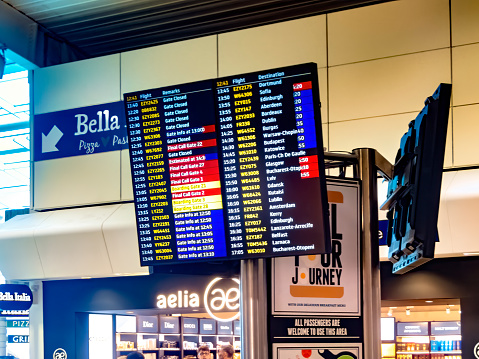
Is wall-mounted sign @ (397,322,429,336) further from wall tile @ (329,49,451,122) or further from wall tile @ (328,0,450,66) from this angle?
wall tile @ (328,0,450,66)

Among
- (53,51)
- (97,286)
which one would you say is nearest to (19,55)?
(53,51)

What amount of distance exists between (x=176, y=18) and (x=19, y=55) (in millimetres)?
2112

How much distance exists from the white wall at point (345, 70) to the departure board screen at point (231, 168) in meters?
4.11

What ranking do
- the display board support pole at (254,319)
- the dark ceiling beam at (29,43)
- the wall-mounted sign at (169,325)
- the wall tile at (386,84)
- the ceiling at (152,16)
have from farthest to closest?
the wall-mounted sign at (169,325) < the dark ceiling beam at (29,43) < the ceiling at (152,16) < the wall tile at (386,84) < the display board support pole at (254,319)

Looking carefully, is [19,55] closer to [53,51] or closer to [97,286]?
[53,51]

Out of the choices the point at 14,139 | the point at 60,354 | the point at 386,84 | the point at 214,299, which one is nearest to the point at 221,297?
the point at 214,299

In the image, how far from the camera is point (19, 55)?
921 centimetres

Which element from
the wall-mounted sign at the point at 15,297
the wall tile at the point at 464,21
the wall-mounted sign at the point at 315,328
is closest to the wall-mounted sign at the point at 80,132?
the wall-mounted sign at the point at 15,297

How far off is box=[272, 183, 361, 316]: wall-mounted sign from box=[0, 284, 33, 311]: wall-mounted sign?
6.59m

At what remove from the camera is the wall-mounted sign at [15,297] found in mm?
9109

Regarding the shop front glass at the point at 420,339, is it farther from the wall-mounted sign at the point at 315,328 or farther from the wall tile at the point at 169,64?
the wall-mounted sign at the point at 315,328

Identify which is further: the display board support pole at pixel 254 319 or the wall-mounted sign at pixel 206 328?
the wall-mounted sign at pixel 206 328

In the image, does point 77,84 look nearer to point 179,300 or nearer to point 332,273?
point 179,300

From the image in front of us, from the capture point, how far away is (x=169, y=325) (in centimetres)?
1091
